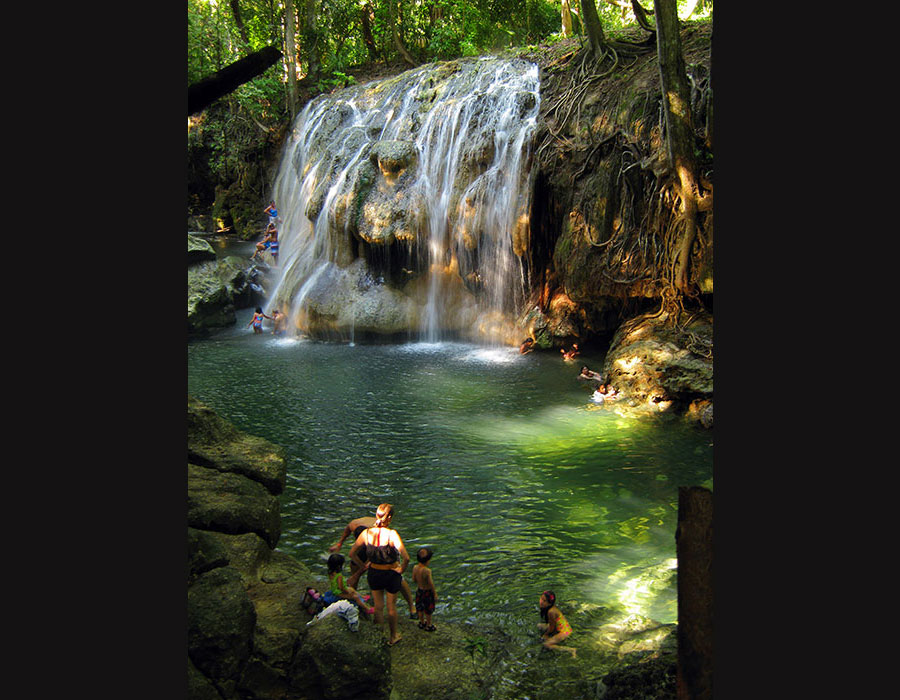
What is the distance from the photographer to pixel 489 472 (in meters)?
8.95

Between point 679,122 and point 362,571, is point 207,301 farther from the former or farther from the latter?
point 362,571

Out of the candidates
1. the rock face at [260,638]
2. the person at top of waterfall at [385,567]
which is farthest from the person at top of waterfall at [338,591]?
the rock face at [260,638]

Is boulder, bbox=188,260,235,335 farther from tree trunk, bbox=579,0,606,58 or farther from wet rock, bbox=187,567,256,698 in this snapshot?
wet rock, bbox=187,567,256,698

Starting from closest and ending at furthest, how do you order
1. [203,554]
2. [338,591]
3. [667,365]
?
[203,554] < [338,591] < [667,365]

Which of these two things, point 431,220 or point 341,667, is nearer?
point 341,667

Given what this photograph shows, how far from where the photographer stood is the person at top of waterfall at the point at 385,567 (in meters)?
5.27

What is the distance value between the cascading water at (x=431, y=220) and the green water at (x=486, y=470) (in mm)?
2671

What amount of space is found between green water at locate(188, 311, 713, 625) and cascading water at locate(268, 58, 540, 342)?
105 inches

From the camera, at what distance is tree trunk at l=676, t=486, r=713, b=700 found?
12.0 ft

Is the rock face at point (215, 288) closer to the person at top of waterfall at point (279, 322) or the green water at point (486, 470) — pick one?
the person at top of waterfall at point (279, 322)

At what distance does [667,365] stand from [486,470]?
4.10 metres

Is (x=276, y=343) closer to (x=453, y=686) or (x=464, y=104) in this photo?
(x=464, y=104)

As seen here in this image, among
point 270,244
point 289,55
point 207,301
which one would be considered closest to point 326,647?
point 207,301

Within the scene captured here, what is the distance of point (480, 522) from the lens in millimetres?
Result: 7676
